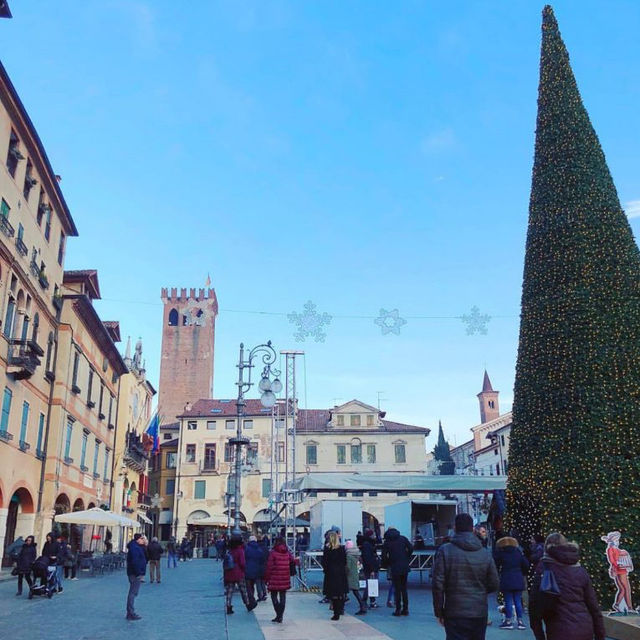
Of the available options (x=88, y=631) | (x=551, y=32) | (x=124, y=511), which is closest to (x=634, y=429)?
(x=551, y=32)

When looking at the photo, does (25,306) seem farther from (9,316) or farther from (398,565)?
(398,565)

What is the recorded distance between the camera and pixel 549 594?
536 centimetres

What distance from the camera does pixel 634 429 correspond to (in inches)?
450

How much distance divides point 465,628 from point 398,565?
7.75 meters

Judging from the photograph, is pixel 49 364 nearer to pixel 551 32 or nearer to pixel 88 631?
pixel 88 631

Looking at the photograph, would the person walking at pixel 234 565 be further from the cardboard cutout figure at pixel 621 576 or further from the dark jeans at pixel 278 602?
the cardboard cutout figure at pixel 621 576

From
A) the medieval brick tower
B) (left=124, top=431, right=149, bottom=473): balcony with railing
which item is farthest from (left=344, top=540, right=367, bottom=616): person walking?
the medieval brick tower

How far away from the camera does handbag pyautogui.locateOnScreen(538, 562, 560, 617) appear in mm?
5348

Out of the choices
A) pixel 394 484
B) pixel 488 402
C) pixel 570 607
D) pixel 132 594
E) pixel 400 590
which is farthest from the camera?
pixel 488 402

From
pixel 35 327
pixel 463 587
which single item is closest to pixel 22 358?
pixel 35 327

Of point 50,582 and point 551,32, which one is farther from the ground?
point 551,32

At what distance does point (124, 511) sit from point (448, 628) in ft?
142

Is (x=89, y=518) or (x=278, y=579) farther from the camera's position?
(x=89, y=518)

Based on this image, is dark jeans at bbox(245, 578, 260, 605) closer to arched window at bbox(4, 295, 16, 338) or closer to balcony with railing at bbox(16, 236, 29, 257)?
arched window at bbox(4, 295, 16, 338)
